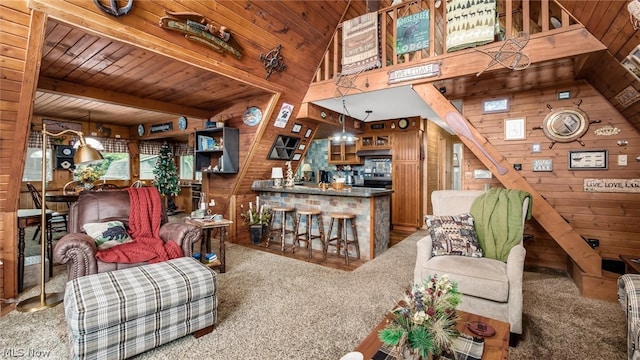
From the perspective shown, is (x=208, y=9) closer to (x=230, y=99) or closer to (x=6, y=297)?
(x=230, y=99)

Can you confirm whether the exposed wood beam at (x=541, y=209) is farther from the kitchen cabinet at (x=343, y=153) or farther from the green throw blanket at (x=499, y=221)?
the kitchen cabinet at (x=343, y=153)

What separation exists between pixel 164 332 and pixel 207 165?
3.82 meters

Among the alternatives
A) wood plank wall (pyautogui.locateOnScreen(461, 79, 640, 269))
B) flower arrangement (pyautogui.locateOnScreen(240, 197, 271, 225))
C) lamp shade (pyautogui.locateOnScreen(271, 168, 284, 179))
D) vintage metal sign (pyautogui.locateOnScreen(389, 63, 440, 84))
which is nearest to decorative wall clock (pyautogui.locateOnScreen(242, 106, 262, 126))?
lamp shade (pyautogui.locateOnScreen(271, 168, 284, 179))

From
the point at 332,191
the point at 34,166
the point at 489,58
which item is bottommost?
the point at 332,191

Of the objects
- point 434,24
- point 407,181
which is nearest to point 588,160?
point 434,24

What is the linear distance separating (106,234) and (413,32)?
4.02m

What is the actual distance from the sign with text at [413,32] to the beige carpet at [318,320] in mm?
2759

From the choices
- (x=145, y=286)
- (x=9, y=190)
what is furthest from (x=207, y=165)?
(x=145, y=286)

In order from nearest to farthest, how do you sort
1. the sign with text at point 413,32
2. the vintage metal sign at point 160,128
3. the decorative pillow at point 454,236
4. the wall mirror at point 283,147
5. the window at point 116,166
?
1. the decorative pillow at point 454,236
2. the sign with text at point 413,32
3. the wall mirror at point 283,147
4. the vintage metal sign at point 160,128
5. the window at point 116,166

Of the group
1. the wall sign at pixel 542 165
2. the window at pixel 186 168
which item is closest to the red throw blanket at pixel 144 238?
the wall sign at pixel 542 165

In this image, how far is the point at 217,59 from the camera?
319cm

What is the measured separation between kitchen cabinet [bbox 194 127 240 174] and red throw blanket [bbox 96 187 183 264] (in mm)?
1574

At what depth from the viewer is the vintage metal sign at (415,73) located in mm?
3402

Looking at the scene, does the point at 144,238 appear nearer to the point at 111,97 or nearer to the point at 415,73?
the point at 111,97
